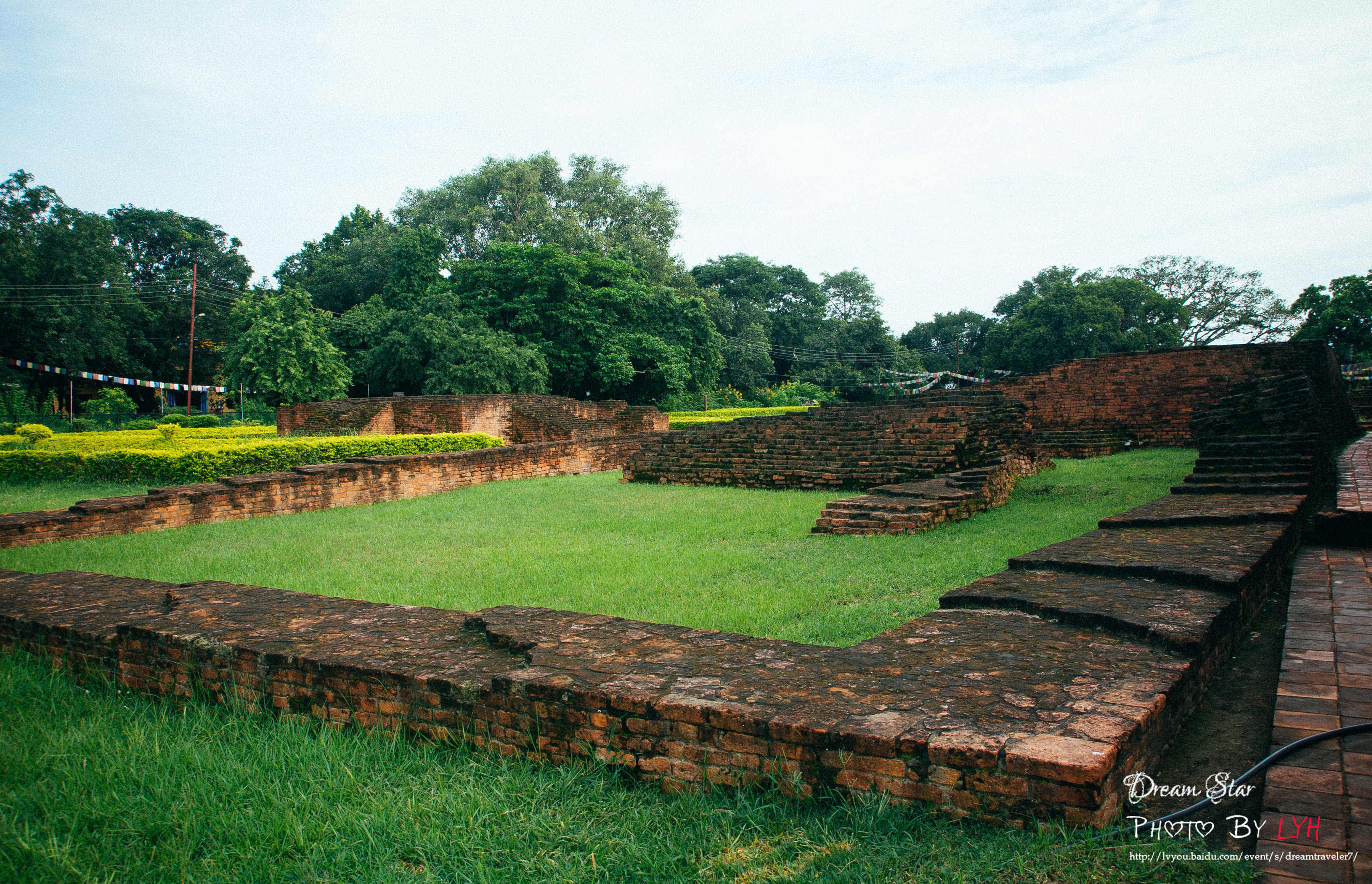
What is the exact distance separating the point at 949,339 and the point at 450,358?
1647 inches

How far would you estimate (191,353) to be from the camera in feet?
89.9

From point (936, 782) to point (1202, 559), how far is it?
7.22 ft

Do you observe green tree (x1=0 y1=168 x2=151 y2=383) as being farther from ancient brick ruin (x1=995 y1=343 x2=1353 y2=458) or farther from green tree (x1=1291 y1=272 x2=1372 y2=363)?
green tree (x1=1291 y1=272 x2=1372 y2=363)

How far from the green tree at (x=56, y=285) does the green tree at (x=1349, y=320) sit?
4312cm

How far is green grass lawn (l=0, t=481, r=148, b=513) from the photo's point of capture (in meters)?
8.70

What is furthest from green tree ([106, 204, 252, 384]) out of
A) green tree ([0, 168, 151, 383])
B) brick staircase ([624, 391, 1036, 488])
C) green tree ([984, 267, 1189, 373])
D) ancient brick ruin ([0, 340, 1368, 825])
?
green tree ([984, 267, 1189, 373])

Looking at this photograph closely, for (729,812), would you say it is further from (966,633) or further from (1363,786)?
(1363,786)

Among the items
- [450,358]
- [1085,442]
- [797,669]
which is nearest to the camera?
[797,669]

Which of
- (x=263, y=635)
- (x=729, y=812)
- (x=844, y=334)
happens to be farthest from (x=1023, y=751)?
(x=844, y=334)

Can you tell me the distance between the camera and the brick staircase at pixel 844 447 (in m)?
9.45

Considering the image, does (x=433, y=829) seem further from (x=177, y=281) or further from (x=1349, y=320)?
(x=177, y=281)

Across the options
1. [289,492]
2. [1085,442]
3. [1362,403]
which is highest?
[1362,403]

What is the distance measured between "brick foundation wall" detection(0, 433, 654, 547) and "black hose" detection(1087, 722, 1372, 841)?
26.8 ft

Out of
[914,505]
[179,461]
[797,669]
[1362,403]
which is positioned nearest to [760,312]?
[1362,403]
